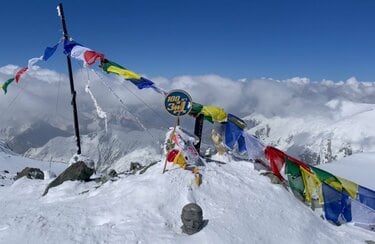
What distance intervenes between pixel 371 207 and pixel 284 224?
632cm

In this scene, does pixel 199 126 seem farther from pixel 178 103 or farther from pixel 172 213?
pixel 172 213

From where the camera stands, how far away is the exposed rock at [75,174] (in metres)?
24.1

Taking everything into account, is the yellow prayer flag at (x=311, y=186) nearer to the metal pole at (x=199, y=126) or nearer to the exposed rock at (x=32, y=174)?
the metal pole at (x=199, y=126)

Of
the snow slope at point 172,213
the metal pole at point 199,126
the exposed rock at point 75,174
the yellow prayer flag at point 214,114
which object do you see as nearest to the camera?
the snow slope at point 172,213

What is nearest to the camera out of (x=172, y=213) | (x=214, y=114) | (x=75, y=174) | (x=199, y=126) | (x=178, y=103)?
(x=172, y=213)

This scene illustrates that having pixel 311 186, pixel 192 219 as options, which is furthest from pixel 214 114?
pixel 192 219

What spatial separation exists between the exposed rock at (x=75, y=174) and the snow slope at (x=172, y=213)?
79.4 inches

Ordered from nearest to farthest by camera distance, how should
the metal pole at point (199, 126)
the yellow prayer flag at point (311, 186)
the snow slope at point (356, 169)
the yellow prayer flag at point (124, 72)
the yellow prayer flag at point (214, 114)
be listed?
the yellow prayer flag at point (311, 186), the yellow prayer flag at point (214, 114), the metal pole at point (199, 126), the yellow prayer flag at point (124, 72), the snow slope at point (356, 169)

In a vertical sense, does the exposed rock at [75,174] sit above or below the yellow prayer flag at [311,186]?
below

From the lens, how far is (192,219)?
16250mm

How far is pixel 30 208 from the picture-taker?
66.3 feet

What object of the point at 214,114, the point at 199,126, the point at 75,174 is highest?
the point at 214,114

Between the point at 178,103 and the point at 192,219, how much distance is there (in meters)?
6.15

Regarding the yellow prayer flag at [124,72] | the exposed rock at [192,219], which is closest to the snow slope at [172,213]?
the exposed rock at [192,219]
